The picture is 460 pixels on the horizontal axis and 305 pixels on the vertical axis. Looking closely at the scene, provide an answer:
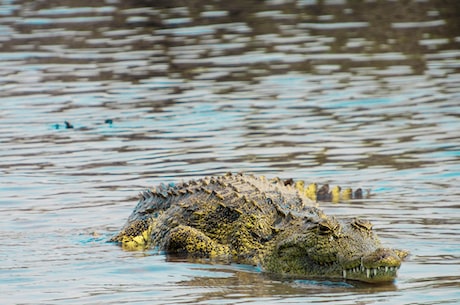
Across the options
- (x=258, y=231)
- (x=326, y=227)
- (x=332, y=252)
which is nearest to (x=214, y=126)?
(x=258, y=231)

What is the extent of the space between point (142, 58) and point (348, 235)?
1559cm

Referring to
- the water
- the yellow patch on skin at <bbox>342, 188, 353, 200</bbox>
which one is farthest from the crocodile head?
the yellow patch on skin at <bbox>342, 188, 353, 200</bbox>

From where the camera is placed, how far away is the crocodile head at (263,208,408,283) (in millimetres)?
9789

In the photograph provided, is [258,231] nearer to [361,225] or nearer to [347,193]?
[361,225]

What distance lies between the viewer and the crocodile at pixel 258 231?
10062 mm

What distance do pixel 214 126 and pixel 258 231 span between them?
7.58 meters

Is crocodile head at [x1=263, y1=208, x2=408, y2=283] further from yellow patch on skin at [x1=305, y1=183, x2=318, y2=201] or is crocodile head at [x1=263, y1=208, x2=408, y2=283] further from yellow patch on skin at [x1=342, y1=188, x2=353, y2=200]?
yellow patch on skin at [x1=342, y1=188, x2=353, y2=200]

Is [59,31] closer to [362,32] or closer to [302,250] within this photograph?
[362,32]

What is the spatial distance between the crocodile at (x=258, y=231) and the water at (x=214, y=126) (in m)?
0.24

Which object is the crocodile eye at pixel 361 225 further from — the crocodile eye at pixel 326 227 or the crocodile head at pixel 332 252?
the crocodile eye at pixel 326 227

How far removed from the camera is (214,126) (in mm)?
18625

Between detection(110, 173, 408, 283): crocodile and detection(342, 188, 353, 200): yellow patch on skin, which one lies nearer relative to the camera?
detection(110, 173, 408, 283): crocodile

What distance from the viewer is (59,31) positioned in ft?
94.8

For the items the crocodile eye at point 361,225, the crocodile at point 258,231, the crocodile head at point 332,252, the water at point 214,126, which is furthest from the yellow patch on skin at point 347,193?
the crocodile eye at point 361,225
